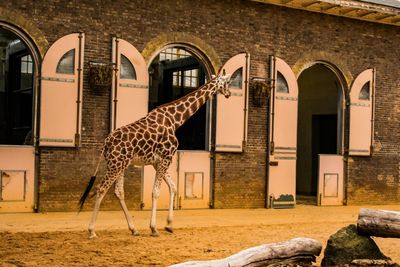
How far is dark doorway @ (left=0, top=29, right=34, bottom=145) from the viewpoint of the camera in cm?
1873

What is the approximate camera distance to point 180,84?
20484 millimetres

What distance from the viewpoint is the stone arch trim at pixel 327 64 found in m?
15.6

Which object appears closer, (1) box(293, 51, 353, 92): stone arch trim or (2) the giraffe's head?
(2) the giraffe's head

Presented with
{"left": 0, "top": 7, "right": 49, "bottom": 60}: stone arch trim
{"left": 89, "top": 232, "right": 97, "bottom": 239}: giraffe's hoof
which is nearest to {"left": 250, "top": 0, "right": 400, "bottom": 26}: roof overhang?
{"left": 0, "top": 7, "right": 49, "bottom": 60}: stone arch trim

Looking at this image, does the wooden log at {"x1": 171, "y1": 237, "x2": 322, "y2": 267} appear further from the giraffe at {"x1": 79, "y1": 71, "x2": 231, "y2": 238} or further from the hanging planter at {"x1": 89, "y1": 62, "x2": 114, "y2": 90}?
the hanging planter at {"x1": 89, "y1": 62, "x2": 114, "y2": 90}

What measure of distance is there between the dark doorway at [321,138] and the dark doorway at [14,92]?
332 inches

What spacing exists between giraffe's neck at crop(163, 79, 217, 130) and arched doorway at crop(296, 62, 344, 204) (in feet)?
30.0

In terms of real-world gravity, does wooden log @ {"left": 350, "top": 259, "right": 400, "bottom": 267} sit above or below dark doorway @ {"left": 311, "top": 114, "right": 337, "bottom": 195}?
below

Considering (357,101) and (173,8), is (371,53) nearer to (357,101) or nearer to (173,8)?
(357,101)

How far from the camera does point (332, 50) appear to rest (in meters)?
16.2

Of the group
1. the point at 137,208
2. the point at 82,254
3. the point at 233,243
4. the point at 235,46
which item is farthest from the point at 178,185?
the point at 82,254

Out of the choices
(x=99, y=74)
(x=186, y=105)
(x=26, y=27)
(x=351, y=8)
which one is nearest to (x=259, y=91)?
(x=351, y=8)

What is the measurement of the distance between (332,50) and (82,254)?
1017 cm

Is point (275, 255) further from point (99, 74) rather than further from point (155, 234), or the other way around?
point (99, 74)
